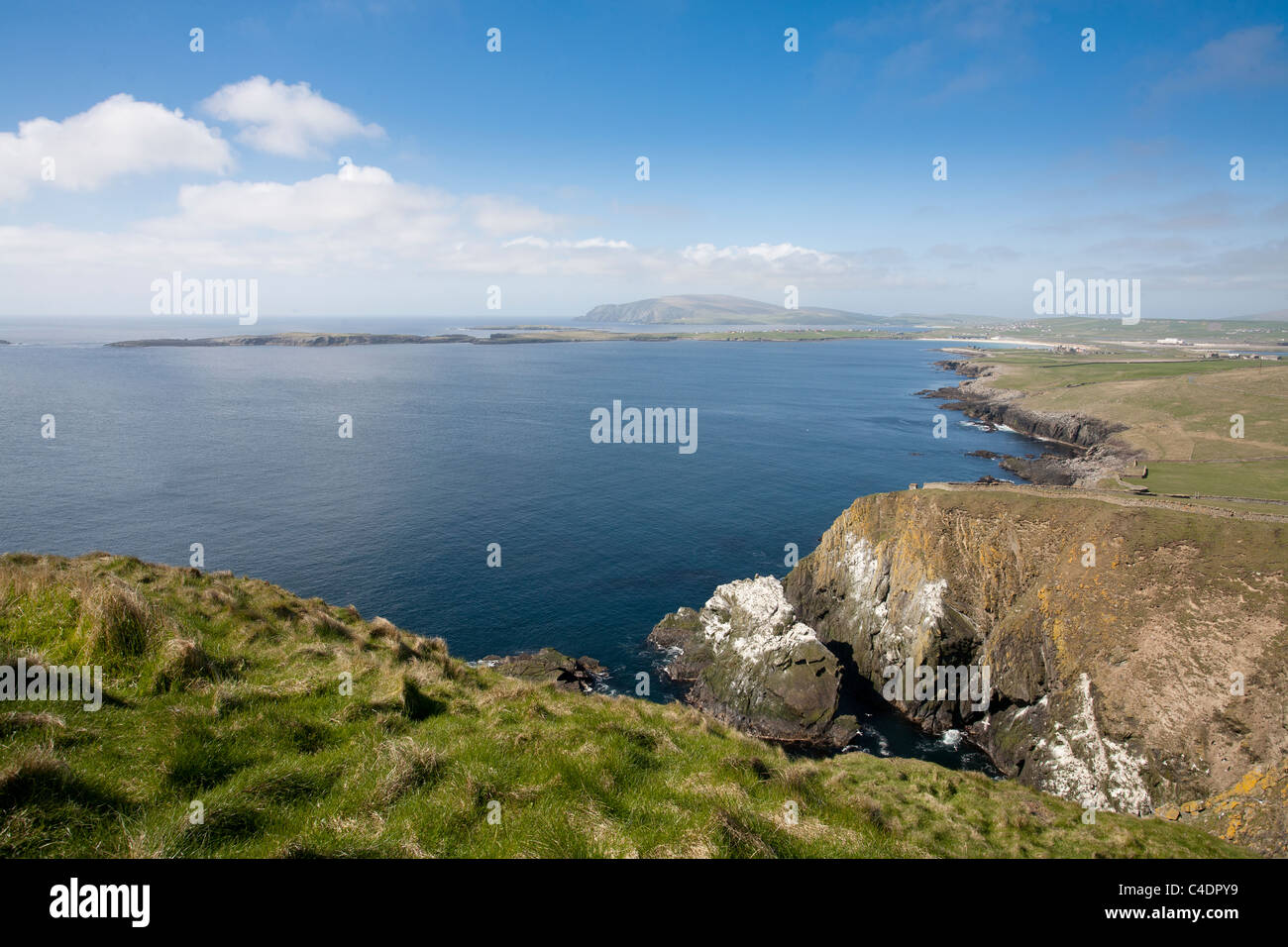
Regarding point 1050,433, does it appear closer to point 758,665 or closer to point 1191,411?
point 1191,411

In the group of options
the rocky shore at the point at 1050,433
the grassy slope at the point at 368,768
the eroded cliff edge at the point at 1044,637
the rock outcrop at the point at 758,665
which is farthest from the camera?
the rocky shore at the point at 1050,433

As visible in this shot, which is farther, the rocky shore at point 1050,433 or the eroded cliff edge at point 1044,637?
the rocky shore at point 1050,433

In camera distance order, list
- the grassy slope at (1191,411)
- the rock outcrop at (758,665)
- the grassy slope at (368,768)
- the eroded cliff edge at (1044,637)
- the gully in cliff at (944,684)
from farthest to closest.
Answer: the grassy slope at (1191,411)
the gully in cliff at (944,684)
the rock outcrop at (758,665)
the eroded cliff edge at (1044,637)
the grassy slope at (368,768)

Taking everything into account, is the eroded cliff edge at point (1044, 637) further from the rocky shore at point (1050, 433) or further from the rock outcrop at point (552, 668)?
the rocky shore at point (1050, 433)

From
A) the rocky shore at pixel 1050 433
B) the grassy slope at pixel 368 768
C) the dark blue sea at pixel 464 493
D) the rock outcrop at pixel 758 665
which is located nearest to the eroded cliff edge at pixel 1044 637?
the rock outcrop at pixel 758 665

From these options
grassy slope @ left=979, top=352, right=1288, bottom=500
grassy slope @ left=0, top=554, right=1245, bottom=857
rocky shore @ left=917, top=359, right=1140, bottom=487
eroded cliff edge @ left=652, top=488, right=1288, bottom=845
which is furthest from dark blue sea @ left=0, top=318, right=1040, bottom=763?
grassy slope @ left=0, top=554, right=1245, bottom=857
